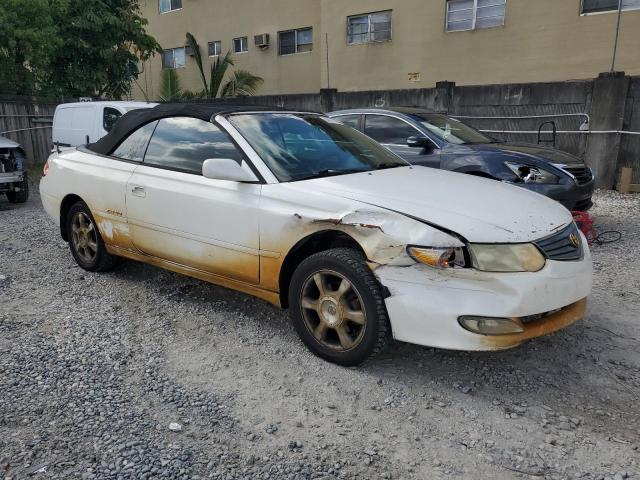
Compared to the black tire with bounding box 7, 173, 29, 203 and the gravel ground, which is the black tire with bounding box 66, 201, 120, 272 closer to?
the gravel ground

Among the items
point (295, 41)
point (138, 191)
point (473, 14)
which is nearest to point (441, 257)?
point (138, 191)

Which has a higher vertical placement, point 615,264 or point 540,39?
point 540,39

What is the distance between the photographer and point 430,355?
135 inches

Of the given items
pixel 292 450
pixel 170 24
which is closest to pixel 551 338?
pixel 292 450

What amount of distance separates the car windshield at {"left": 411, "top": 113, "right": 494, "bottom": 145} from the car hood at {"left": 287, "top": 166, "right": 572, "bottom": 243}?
10.7 ft

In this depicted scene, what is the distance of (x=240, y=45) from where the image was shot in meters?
21.2

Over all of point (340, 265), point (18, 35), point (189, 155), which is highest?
point (18, 35)

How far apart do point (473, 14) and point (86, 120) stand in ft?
35.0

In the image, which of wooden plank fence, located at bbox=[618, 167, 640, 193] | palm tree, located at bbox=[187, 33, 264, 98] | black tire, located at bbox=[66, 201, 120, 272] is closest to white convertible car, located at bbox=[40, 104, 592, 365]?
black tire, located at bbox=[66, 201, 120, 272]

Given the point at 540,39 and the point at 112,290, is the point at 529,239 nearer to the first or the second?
the point at 112,290

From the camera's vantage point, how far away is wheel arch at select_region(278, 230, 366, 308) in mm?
3221

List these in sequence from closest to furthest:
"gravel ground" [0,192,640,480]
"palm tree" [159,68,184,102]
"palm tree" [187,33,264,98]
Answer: "gravel ground" [0,192,640,480], "palm tree" [187,33,264,98], "palm tree" [159,68,184,102]

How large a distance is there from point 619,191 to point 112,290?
917cm

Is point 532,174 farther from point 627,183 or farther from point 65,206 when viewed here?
point 65,206
